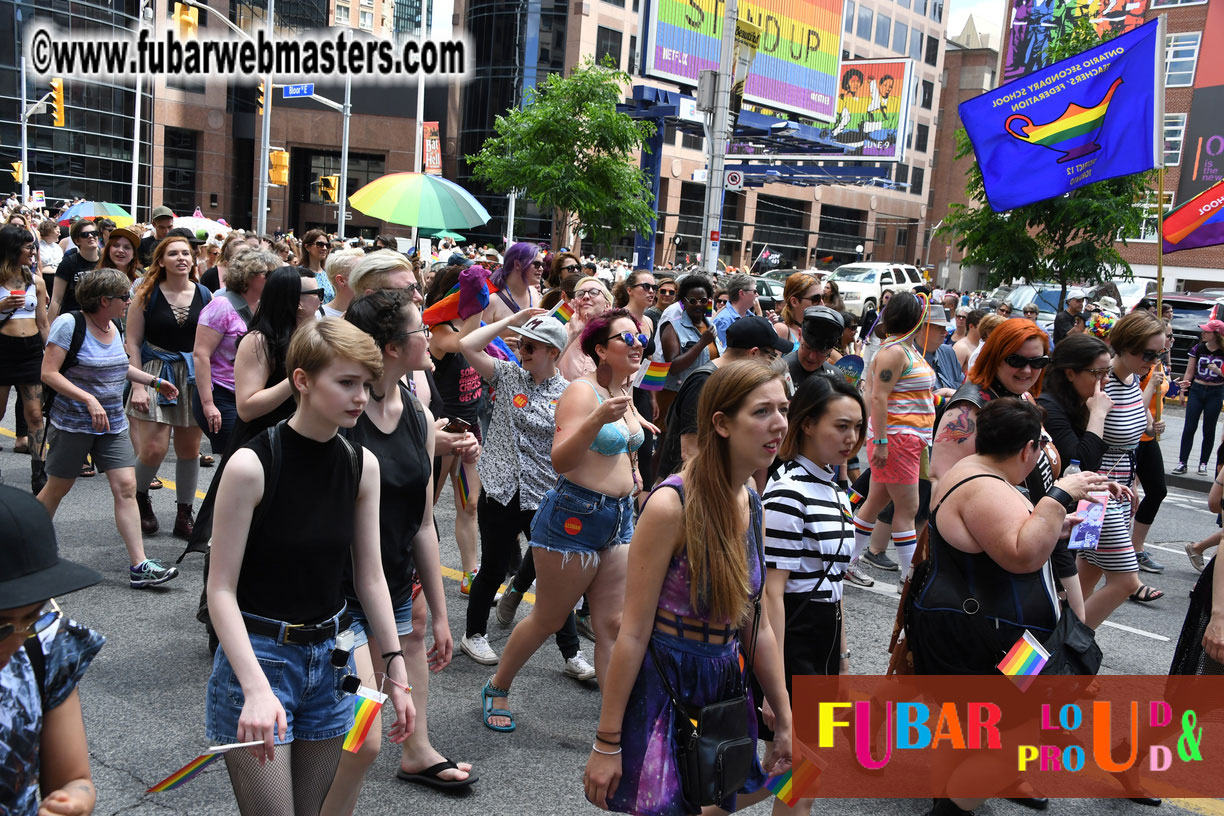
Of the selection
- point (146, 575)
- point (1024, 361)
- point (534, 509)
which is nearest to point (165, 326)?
point (146, 575)

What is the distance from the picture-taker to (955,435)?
15.2ft

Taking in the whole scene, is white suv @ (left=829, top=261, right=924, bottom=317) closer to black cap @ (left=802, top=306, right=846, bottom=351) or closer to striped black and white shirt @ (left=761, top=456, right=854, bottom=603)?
black cap @ (left=802, top=306, right=846, bottom=351)

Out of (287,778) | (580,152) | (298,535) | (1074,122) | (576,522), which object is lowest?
(287,778)

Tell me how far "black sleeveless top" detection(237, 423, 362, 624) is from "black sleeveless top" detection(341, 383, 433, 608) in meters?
0.48

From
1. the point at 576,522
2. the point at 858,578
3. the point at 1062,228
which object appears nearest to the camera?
the point at 576,522

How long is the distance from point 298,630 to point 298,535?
0.26 metres

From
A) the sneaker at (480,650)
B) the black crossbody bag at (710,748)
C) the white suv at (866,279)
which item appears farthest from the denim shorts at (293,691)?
the white suv at (866,279)

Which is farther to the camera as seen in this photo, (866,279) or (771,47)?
(771,47)

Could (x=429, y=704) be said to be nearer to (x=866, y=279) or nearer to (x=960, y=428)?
(x=960, y=428)

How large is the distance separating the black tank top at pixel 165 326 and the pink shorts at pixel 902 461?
4700 millimetres

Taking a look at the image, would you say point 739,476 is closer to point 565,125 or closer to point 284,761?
point 284,761

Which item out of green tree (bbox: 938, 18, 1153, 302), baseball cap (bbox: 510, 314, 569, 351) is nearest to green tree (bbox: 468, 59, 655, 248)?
green tree (bbox: 938, 18, 1153, 302)

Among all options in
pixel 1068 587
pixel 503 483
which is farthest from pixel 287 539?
pixel 1068 587

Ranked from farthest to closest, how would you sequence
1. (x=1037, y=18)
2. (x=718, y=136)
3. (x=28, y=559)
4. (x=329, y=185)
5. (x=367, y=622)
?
(x=1037, y=18) → (x=329, y=185) → (x=718, y=136) → (x=367, y=622) → (x=28, y=559)
